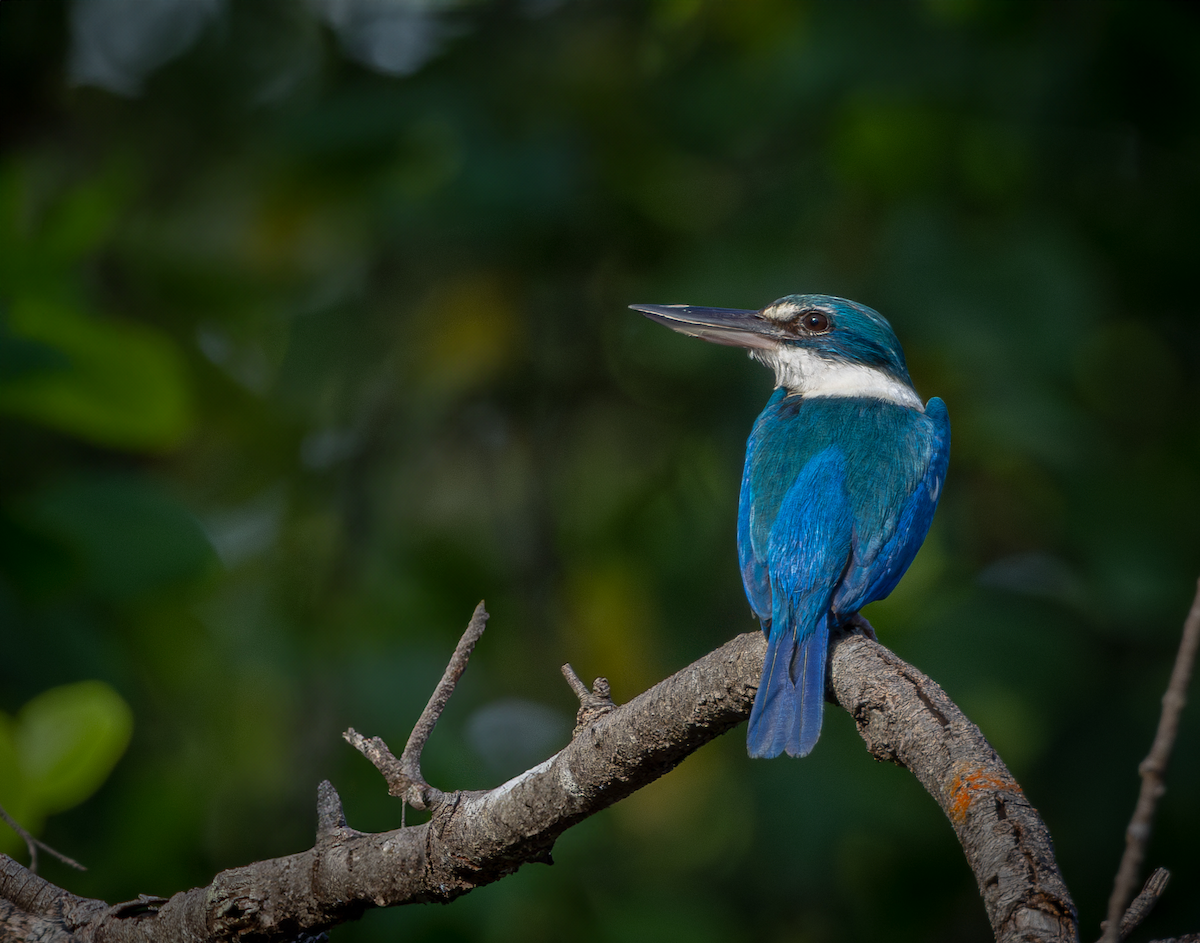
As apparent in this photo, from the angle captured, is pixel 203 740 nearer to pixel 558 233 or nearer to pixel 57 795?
pixel 57 795

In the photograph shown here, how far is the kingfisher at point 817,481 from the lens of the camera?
231cm

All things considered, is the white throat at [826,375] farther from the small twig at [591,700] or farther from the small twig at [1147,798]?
the small twig at [1147,798]

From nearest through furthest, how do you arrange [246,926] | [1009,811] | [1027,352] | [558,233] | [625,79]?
[1009,811]
[246,926]
[1027,352]
[558,233]
[625,79]

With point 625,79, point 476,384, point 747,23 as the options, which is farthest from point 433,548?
point 747,23

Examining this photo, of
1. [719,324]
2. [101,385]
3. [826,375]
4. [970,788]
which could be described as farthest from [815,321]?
[970,788]

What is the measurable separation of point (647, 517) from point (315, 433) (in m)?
1.35

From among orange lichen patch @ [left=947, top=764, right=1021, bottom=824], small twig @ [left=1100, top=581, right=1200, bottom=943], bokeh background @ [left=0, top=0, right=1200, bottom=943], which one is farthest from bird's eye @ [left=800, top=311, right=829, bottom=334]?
small twig @ [left=1100, top=581, right=1200, bottom=943]

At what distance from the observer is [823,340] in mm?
3922

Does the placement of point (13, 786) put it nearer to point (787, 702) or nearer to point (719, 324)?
point (787, 702)

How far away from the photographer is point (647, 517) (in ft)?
14.3

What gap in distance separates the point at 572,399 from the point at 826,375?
3.97 ft

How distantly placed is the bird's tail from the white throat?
172 centimetres

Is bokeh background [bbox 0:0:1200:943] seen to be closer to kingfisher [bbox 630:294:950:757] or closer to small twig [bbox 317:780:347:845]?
kingfisher [bbox 630:294:950:757]

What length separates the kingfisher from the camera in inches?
91.1
